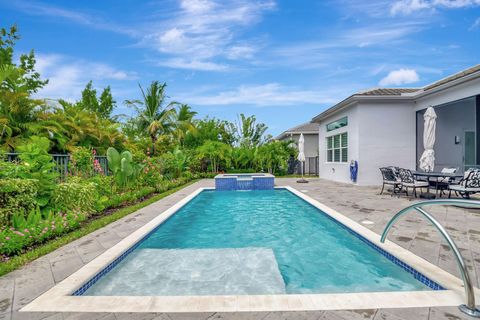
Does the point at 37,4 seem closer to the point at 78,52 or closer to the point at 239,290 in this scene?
the point at 78,52

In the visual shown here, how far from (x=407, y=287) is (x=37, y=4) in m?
15.6

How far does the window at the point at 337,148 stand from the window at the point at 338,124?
0.49 metres

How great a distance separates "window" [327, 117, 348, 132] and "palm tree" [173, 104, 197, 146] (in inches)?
443

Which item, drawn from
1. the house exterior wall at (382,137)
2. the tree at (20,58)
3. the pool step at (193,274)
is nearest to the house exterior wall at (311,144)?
the house exterior wall at (382,137)

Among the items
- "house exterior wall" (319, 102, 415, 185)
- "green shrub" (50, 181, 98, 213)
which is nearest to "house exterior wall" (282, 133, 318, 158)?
"house exterior wall" (319, 102, 415, 185)

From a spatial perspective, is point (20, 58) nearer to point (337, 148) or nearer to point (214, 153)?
point (214, 153)

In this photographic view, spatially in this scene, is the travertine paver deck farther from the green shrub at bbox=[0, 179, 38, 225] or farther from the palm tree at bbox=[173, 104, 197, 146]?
the palm tree at bbox=[173, 104, 197, 146]

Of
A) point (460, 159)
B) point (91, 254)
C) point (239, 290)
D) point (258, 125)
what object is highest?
point (258, 125)

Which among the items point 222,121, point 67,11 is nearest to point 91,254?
Result: point 67,11

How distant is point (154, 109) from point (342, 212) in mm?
19513

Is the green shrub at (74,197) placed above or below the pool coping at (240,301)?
above

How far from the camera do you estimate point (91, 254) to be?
3.98m

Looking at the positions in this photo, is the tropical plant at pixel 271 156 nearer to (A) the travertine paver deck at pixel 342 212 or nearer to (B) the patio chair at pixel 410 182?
(B) the patio chair at pixel 410 182

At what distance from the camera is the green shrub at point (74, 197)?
5402mm
